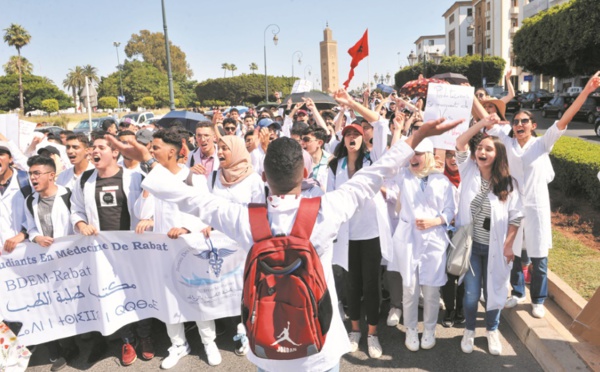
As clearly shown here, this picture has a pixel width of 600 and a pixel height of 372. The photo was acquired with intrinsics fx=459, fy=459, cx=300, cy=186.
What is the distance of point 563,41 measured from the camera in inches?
1039

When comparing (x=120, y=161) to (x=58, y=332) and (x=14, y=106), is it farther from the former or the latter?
(x=14, y=106)

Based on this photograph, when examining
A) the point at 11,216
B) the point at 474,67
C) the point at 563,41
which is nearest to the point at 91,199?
the point at 11,216

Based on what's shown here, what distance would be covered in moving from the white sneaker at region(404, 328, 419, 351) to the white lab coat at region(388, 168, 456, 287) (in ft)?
1.44

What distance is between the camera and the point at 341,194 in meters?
2.28

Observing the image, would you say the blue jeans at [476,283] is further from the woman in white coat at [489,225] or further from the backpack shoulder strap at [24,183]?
the backpack shoulder strap at [24,183]

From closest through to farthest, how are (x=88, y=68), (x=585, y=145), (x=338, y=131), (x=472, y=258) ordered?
(x=472, y=258)
(x=338, y=131)
(x=585, y=145)
(x=88, y=68)

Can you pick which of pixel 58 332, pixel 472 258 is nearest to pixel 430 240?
pixel 472 258

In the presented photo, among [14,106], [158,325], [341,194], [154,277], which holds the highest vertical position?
[14,106]

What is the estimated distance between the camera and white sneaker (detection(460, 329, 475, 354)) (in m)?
3.91

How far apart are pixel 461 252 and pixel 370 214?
0.81m

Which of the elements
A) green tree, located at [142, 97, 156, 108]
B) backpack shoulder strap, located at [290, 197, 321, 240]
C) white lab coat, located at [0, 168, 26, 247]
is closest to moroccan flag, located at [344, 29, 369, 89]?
white lab coat, located at [0, 168, 26, 247]

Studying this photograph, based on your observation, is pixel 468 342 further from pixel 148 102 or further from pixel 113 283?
pixel 148 102

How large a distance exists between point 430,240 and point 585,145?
22.6 feet

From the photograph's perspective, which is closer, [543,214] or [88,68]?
[543,214]
